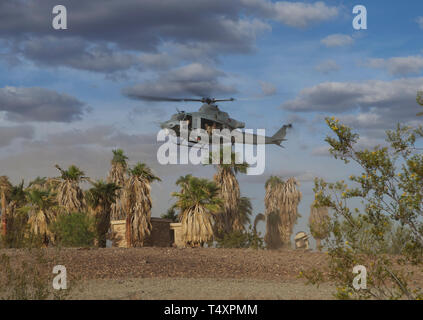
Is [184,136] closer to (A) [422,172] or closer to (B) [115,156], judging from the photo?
(B) [115,156]

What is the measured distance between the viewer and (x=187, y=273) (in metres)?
20.6

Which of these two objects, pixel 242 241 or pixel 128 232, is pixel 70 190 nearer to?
pixel 128 232

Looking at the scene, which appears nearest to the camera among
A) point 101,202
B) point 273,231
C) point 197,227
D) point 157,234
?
point 197,227

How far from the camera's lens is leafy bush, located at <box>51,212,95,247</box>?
32.4 metres

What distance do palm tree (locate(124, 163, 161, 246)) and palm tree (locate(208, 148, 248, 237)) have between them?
965 cm

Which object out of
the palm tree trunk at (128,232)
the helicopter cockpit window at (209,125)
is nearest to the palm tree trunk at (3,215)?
the palm tree trunk at (128,232)

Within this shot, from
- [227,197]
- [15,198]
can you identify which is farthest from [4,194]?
[227,197]

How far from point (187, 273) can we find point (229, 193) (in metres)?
21.8

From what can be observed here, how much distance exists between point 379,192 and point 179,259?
50.4ft

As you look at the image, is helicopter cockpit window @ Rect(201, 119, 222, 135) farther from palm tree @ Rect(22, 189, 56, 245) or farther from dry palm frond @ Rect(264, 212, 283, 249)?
dry palm frond @ Rect(264, 212, 283, 249)

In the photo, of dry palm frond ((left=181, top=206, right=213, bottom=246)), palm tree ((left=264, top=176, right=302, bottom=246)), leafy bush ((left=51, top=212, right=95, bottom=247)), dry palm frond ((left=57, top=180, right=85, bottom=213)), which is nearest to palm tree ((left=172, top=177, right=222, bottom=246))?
dry palm frond ((left=181, top=206, right=213, bottom=246))

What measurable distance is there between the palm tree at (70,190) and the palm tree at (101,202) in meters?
1.41

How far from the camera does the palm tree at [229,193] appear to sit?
137ft
